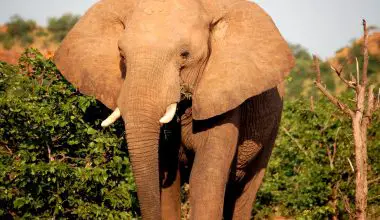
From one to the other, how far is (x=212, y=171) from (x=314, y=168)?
302cm

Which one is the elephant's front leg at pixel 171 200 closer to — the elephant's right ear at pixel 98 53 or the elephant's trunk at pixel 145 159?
the elephant's right ear at pixel 98 53

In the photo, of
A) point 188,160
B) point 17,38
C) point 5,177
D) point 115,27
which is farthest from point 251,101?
point 17,38

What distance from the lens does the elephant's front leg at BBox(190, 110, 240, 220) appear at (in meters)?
5.38

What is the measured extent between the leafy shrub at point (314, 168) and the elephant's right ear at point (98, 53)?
2.89 meters

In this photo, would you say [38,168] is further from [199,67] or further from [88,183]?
[199,67]

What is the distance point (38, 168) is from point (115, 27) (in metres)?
1.33

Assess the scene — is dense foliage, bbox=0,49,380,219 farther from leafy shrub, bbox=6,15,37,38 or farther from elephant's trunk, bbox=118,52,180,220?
leafy shrub, bbox=6,15,37,38

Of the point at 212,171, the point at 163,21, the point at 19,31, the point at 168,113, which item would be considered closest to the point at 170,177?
the point at 212,171

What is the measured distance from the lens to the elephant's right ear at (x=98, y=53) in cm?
571

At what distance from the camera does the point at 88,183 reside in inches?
232

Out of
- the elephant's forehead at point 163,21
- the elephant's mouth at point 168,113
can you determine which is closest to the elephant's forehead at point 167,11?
the elephant's forehead at point 163,21

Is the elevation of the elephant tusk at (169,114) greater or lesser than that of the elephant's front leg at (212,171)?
greater

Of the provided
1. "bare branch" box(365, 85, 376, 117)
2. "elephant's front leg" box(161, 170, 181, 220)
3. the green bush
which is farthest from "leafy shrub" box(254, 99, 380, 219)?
the green bush

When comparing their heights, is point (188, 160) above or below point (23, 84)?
below
